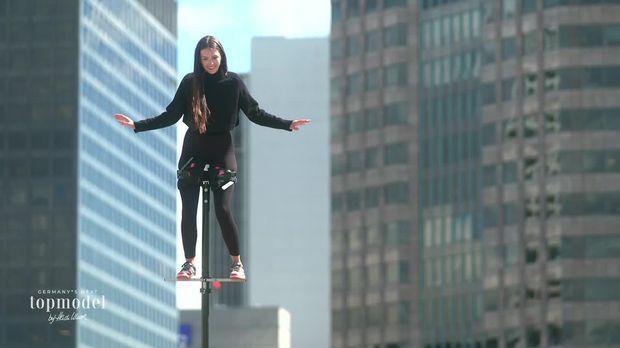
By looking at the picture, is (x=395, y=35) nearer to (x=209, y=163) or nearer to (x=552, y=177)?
(x=552, y=177)

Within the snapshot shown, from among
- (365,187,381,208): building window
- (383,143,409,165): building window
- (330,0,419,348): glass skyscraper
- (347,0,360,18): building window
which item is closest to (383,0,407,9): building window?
(330,0,419,348): glass skyscraper

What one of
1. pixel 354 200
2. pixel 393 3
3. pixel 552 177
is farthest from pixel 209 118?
pixel 393 3

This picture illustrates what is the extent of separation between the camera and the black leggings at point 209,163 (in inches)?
657

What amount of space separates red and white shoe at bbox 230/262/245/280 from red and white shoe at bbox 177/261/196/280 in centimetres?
37

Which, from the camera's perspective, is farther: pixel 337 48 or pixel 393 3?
pixel 337 48

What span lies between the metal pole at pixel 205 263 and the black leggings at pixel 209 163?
105 millimetres

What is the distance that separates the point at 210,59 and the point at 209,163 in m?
0.96

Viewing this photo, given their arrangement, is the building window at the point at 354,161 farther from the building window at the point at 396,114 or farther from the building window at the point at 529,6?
the building window at the point at 529,6

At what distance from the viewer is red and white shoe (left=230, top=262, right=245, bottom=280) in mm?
16906

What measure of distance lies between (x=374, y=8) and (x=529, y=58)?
25.1 meters

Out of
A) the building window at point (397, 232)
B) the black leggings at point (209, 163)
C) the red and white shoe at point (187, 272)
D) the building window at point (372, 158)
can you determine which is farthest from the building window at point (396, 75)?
the black leggings at point (209, 163)

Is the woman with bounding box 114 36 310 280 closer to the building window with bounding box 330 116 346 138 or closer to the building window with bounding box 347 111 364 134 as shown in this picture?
the building window with bounding box 347 111 364 134

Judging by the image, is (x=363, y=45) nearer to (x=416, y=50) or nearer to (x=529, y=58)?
(x=416, y=50)

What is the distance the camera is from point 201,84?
54.7 feet
